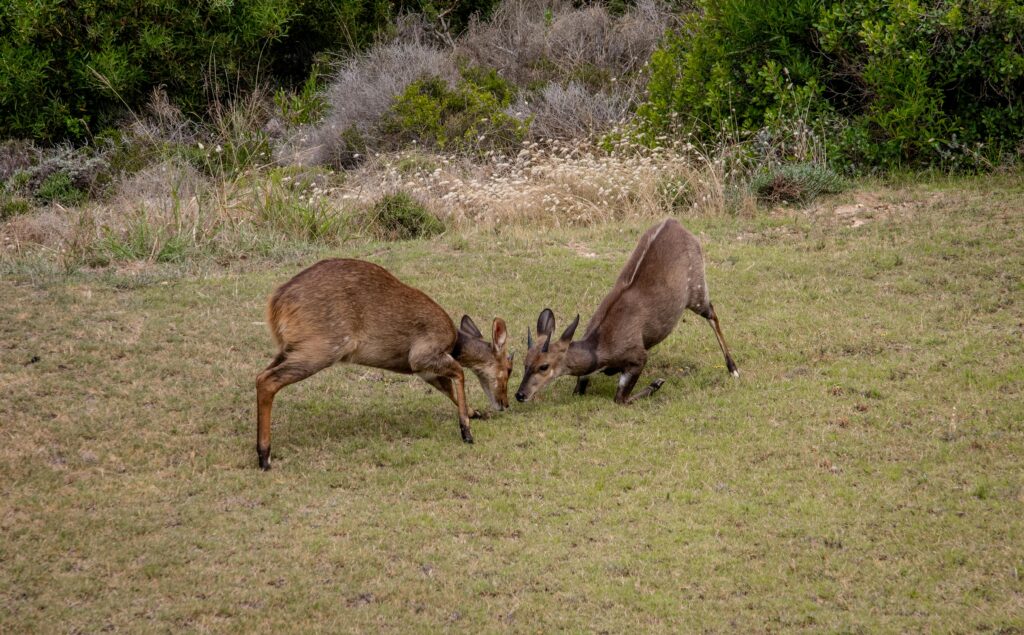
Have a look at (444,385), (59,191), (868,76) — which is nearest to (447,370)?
(444,385)

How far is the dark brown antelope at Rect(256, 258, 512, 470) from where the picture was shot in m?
7.54

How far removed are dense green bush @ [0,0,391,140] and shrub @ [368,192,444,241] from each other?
19.0ft

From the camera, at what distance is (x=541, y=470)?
745 cm

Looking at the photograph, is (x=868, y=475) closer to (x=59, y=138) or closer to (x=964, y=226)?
(x=964, y=226)

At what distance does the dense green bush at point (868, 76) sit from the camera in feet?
43.9

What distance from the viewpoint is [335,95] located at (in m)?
20.0

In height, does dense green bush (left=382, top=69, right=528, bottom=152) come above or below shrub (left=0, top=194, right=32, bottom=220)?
above

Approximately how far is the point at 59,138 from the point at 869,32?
12.9m

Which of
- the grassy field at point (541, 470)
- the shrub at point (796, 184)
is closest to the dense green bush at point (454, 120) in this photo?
the shrub at point (796, 184)

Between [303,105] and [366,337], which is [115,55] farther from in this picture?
[366,337]

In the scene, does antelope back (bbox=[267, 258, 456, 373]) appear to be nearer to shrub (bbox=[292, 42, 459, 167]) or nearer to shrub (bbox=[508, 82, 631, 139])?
shrub (bbox=[292, 42, 459, 167])

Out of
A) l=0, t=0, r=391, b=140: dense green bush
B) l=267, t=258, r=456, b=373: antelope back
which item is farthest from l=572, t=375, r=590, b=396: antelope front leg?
l=0, t=0, r=391, b=140: dense green bush

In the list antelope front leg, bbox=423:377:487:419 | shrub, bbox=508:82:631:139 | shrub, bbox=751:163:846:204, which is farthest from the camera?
shrub, bbox=508:82:631:139

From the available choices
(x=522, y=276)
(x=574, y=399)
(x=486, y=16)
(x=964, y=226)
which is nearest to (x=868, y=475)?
(x=574, y=399)
